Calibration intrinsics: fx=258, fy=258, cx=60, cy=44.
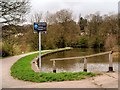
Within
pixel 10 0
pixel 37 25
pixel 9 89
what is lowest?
pixel 9 89

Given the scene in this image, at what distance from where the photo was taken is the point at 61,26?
5447 cm

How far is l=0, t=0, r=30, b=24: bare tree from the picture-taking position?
26.5 meters

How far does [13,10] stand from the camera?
27.0 metres

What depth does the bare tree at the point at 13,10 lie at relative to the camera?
26.5 metres

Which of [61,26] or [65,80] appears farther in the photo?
[61,26]

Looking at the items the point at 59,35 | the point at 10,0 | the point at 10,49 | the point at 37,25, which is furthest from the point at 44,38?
the point at 37,25

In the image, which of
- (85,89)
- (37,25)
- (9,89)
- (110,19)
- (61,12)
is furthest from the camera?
(61,12)

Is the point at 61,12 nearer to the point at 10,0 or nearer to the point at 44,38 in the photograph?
the point at 44,38

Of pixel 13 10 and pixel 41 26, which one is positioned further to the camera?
pixel 13 10

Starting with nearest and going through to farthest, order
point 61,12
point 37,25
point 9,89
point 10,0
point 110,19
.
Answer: point 9,89 < point 37,25 < point 10,0 < point 110,19 < point 61,12

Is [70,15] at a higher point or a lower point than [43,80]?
higher

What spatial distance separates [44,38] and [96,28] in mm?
15755

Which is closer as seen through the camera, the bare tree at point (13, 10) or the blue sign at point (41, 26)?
the blue sign at point (41, 26)

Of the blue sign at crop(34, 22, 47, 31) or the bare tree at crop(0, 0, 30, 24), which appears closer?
the blue sign at crop(34, 22, 47, 31)
